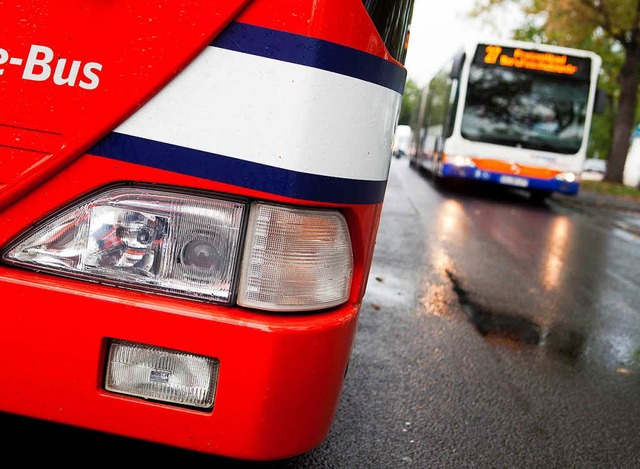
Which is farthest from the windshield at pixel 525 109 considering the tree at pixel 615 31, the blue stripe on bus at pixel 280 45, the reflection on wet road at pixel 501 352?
the blue stripe on bus at pixel 280 45

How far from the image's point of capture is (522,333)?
5.03 m

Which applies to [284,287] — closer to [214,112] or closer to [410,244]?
[214,112]

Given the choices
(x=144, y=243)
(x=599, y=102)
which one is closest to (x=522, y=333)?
(x=144, y=243)

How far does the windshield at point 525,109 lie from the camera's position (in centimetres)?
1611

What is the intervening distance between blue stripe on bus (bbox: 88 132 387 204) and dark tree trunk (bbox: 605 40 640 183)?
26403mm

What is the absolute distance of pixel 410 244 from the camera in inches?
337

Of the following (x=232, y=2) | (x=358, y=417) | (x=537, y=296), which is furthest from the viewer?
(x=537, y=296)

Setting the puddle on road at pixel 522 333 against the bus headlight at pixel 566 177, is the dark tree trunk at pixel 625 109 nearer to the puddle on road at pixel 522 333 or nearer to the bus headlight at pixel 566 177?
the bus headlight at pixel 566 177

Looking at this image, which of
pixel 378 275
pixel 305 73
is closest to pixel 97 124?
pixel 305 73

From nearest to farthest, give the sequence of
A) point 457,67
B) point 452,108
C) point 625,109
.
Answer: point 457,67, point 452,108, point 625,109

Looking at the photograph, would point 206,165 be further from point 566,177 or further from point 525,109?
point 525,109

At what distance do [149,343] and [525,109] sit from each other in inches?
619

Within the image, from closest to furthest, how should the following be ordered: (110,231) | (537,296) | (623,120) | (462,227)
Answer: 1. (110,231)
2. (537,296)
3. (462,227)
4. (623,120)

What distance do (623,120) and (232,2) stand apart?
26963mm
